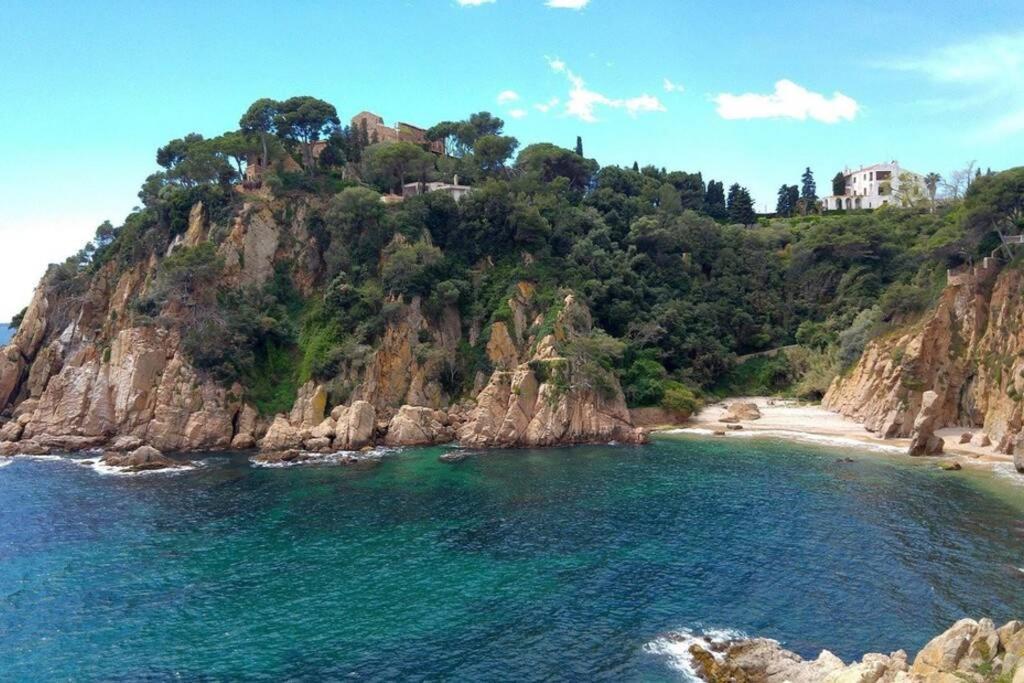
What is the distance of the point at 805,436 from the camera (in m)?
60.7

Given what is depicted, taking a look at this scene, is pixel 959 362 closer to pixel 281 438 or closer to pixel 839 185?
pixel 281 438

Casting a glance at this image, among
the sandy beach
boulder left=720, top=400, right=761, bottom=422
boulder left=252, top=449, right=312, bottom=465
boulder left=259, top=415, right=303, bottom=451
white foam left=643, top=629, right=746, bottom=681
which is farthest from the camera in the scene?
boulder left=720, top=400, right=761, bottom=422

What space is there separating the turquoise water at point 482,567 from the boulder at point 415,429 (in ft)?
33.4

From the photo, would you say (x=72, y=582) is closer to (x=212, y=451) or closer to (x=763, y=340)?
(x=212, y=451)

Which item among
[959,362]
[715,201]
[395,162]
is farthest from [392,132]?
[959,362]

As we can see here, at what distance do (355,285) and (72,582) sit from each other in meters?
45.6

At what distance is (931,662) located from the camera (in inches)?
767

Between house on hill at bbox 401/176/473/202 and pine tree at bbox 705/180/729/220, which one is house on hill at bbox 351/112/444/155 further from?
pine tree at bbox 705/180/729/220

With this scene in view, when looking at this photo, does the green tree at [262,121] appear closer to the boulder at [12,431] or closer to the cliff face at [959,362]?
the boulder at [12,431]

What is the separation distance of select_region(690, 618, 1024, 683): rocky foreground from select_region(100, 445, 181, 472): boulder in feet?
148

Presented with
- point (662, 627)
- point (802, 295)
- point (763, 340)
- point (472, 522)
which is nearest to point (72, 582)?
point (472, 522)

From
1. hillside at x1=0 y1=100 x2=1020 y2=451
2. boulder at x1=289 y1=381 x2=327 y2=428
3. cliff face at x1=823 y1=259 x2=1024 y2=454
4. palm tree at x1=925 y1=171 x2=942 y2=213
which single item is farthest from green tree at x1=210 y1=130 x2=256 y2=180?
palm tree at x1=925 y1=171 x2=942 y2=213

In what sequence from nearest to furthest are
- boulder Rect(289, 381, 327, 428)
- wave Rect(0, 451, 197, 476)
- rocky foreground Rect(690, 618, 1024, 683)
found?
rocky foreground Rect(690, 618, 1024, 683), wave Rect(0, 451, 197, 476), boulder Rect(289, 381, 327, 428)

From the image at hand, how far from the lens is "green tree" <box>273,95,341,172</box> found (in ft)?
274
